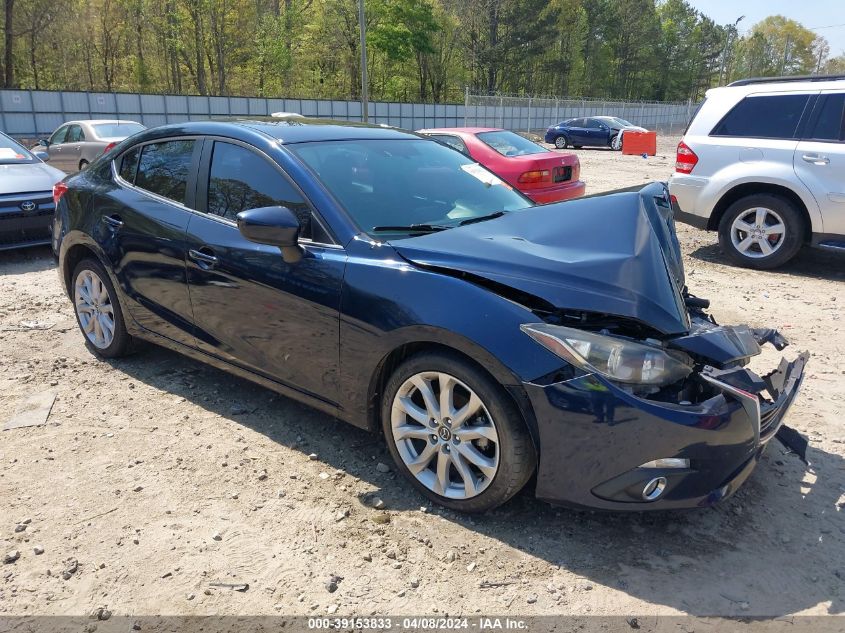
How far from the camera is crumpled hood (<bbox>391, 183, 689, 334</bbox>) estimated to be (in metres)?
2.65

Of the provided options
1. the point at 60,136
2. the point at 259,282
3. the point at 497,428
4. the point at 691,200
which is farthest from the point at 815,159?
the point at 60,136

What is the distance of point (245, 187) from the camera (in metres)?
3.58

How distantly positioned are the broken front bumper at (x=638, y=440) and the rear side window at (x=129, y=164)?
3.21 meters

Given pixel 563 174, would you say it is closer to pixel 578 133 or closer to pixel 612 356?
pixel 612 356

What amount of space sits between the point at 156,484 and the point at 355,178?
72.4 inches

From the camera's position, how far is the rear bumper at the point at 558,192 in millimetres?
9562

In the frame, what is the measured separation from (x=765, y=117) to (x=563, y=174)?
3.09 m

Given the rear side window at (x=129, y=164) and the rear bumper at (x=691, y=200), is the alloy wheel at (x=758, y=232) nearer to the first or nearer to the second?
the rear bumper at (x=691, y=200)

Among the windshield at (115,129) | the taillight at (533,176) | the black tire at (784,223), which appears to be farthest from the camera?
the windshield at (115,129)

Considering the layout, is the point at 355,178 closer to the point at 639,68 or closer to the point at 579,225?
the point at 579,225

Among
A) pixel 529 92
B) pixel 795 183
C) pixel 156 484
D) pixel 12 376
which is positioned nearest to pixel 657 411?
pixel 156 484

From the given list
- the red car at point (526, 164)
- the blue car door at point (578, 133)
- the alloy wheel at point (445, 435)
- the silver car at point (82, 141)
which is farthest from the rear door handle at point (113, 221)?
the blue car door at point (578, 133)

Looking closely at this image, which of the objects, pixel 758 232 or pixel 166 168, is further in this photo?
pixel 758 232

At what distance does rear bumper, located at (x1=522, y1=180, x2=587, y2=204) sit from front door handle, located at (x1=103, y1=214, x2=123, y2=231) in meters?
6.40
